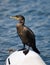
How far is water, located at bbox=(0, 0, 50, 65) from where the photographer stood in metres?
13.4

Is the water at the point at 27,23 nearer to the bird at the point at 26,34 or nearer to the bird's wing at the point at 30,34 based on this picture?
the bird at the point at 26,34

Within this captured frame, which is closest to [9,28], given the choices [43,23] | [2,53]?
[43,23]

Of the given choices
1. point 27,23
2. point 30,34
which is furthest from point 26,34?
point 27,23

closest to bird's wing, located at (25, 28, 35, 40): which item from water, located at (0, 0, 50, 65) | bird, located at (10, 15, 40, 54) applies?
bird, located at (10, 15, 40, 54)

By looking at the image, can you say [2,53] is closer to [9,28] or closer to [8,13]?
[9,28]

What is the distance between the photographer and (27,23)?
51.6 ft

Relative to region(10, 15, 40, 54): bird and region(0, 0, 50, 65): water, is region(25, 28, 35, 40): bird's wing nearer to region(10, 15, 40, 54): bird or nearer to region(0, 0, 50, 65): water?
region(10, 15, 40, 54): bird

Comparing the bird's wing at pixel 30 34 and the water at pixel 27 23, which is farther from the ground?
the bird's wing at pixel 30 34

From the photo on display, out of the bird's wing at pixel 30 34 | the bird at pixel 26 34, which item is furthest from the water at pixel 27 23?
the bird's wing at pixel 30 34

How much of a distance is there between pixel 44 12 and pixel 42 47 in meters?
4.01

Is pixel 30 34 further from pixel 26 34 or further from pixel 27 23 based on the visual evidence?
pixel 27 23

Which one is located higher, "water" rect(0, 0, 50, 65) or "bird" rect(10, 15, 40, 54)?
"bird" rect(10, 15, 40, 54)

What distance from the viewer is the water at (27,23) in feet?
43.9

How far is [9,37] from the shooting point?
14.3 metres
